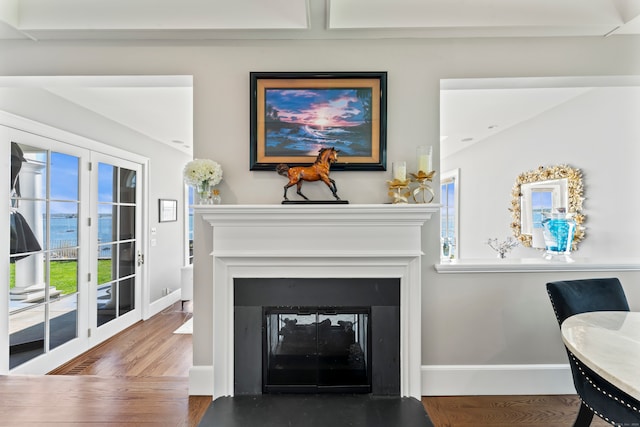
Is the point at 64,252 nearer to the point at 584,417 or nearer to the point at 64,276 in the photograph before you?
the point at 64,276

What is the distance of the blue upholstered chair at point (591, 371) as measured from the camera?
1259 mm

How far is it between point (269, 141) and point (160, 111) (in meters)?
1.87

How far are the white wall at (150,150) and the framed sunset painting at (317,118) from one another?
2.01 metres

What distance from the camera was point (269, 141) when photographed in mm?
2271

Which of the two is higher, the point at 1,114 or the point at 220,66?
the point at 220,66

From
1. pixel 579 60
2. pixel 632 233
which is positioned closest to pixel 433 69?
pixel 579 60

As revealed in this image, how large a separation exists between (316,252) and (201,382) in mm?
1254

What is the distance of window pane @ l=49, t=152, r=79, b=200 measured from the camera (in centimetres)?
287

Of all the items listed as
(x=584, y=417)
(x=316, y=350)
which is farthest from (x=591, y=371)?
(x=316, y=350)

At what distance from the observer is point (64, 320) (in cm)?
300

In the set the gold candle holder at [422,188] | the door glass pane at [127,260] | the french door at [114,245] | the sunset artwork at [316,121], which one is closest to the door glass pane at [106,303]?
the french door at [114,245]

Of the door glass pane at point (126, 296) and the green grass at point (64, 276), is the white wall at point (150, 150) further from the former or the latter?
the green grass at point (64, 276)

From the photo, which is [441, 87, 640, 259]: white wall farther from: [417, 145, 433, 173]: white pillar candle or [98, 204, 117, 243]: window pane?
[98, 204, 117, 243]: window pane

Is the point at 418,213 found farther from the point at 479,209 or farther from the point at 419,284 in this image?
the point at 479,209
